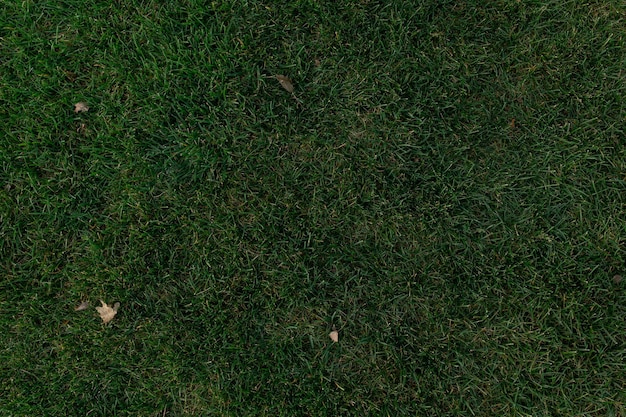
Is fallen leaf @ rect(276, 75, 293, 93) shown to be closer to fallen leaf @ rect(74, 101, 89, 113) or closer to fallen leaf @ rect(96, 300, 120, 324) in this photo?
fallen leaf @ rect(74, 101, 89, 113)

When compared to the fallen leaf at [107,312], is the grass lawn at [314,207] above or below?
above

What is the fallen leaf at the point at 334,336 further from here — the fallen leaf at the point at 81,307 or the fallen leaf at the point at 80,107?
the fallen leaf at the point at 80,107

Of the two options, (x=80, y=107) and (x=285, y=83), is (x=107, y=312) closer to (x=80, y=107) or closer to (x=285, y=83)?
(x=80, y=107)

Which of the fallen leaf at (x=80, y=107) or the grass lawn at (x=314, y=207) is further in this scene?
the fallen leaf at (x=80, y=107)

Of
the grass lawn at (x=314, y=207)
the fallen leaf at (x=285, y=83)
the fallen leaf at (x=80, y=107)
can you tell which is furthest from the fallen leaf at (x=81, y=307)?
the fallen leaf at (x=285, y=83)

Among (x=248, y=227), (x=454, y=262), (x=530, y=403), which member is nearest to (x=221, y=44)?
(x=248, y=227)

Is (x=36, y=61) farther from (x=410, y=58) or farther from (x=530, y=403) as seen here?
(x=530, y=403)

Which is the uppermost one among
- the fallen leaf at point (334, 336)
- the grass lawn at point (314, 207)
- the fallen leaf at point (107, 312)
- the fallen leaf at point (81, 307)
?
the grass lawn at point (314, 207)
